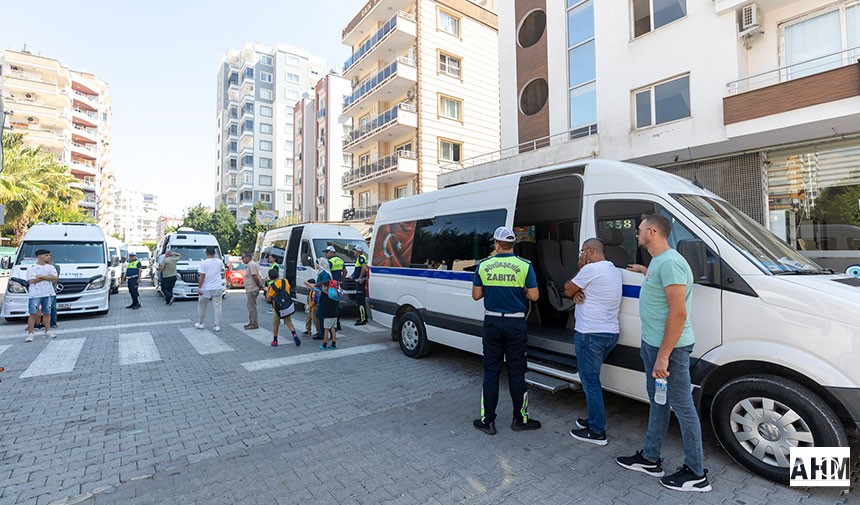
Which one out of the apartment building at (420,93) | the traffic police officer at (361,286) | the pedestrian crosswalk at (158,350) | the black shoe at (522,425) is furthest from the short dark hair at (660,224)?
the apartment building at (420,93)

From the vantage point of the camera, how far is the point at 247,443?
12.3ft

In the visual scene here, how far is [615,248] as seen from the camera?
13.6 ft

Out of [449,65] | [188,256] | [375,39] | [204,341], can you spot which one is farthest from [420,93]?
[204,341]

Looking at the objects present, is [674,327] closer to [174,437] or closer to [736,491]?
[736,491]

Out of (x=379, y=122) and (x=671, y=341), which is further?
(x=379, y=122)

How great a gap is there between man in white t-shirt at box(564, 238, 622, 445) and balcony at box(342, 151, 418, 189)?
67.0ft

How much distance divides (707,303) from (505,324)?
167 cm

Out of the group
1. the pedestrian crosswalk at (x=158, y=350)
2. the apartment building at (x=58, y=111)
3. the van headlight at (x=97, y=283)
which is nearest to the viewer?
the pedestrian crosswalk at (x=158, y=350)

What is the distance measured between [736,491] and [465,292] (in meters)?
3.39

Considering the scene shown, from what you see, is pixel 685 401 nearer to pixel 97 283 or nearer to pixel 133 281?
pixel 97 283

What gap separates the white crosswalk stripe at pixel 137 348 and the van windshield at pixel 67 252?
155 inches

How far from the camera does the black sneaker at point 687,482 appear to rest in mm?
2937

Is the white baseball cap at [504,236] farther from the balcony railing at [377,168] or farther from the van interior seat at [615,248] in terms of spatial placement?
the balcony railing at [377,168]

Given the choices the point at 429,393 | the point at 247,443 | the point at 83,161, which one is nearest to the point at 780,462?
the point at 429,393
